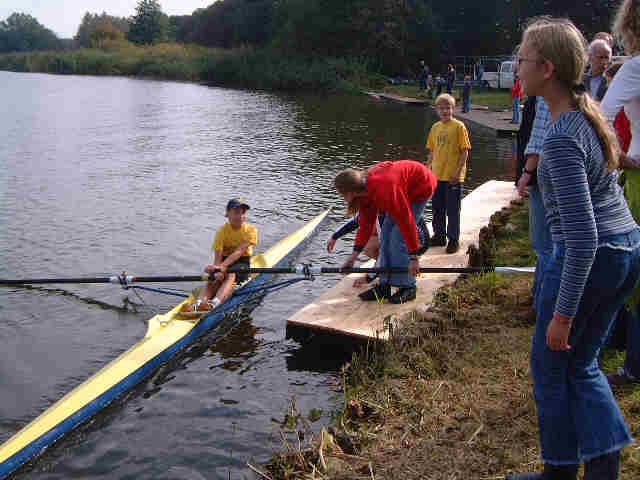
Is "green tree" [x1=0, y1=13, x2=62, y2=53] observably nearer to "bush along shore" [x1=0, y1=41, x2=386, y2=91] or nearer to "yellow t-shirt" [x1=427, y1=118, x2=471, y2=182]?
"bush along shore" [x1=0, y1=41, x2=386, y2=91]

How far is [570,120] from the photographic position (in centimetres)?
253

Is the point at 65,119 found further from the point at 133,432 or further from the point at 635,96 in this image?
the point at 635,96

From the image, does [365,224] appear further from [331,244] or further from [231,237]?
[231,237]

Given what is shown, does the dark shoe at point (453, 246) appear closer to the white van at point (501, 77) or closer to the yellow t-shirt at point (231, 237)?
the yellow t-shirt at point (231, 237)

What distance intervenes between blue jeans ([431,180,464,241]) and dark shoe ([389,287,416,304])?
1668mm

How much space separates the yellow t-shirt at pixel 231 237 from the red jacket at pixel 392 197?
199cm

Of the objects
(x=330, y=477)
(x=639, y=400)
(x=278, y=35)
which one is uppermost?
(x=278, y=35)

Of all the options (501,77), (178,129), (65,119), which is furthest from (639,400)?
(501,77)

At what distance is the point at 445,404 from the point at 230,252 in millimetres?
4142

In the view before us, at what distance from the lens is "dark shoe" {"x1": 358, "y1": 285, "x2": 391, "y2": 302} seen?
6.73 meters

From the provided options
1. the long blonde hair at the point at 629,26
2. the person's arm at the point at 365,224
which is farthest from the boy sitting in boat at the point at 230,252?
the long blonde hair at the point at 629,26

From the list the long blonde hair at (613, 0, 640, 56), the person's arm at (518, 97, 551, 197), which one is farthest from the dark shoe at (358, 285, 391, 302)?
the long blonde hair at (613, 0, 640, 56)

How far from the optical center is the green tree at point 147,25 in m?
111

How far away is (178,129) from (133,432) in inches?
867
